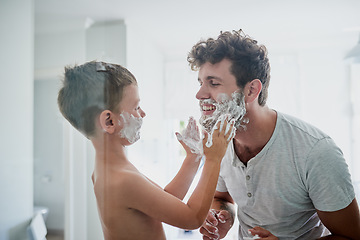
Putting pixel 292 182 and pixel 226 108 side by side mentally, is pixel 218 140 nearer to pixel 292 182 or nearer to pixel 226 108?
pixel 226 108

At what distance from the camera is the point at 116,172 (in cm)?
52

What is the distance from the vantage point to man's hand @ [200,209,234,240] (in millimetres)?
725

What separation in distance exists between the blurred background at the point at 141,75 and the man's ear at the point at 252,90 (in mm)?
118

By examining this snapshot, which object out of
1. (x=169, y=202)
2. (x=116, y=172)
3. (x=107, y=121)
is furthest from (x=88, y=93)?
(x=169, y=202)

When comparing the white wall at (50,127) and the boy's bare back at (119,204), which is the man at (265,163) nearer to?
the boy's bare back at (119,204)

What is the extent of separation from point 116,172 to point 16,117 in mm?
217

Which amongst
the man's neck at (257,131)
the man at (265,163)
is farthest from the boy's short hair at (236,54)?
the man's neck at (257,131)

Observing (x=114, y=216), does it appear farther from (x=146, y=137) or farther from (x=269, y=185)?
(x=269, y=185)

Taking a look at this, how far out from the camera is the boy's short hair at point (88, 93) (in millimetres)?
486

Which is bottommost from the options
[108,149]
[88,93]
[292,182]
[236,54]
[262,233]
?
[262,233]

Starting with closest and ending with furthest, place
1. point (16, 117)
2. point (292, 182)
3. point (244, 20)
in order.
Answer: point (16, 117)
point (292, 182)
point (244, 20)

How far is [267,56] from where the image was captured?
83cm

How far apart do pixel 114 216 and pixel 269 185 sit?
0.46 meters

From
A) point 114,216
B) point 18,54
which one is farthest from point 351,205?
point 18,54
